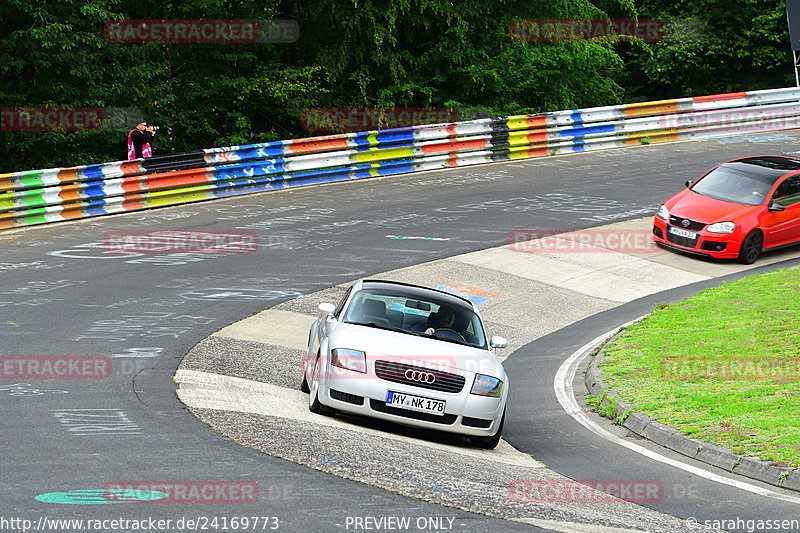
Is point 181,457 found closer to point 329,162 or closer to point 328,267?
point 328,267

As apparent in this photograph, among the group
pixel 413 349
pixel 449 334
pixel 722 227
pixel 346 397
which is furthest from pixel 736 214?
pixel 346 397

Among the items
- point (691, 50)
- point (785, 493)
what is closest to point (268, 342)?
point (785, 493)

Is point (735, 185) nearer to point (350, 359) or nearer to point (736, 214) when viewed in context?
point (736, 214)

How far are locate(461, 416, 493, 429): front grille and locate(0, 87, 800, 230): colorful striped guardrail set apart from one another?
1306cm

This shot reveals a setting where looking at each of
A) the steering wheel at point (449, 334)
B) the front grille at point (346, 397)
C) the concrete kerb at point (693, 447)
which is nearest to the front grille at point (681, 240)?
the concrete kerb at point (693, 447)

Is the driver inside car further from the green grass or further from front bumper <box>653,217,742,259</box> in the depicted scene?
front bumper <box>653,217,742,259</box>

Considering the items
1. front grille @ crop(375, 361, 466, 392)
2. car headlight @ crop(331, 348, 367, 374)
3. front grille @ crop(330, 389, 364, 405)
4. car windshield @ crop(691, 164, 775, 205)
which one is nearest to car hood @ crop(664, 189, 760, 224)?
car windshield @ crop(691, 164, 775, 205)

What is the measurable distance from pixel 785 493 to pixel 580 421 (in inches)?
124

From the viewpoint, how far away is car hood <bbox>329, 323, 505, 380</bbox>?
9.75 meters

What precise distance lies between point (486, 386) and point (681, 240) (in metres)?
11.5

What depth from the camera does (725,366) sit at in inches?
501

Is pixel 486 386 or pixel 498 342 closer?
pixel 486 386

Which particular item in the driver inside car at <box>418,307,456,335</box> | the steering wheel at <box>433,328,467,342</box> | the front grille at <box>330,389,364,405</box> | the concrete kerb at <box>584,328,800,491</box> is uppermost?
the driver inside car at <box>418,307,456,335</box>

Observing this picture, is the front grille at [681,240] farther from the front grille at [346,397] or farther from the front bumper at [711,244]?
the front grille at [346,397]
